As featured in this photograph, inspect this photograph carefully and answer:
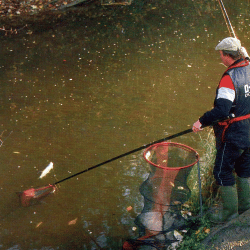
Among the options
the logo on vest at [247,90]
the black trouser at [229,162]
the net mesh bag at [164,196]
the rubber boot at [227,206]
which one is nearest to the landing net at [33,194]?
the net mesh bag at [164,196]

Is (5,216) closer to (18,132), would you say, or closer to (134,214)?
(134,214)

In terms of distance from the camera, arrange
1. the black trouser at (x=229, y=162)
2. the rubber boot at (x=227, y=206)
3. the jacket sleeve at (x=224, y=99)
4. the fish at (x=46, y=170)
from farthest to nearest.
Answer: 1. the fish at (x=46, y=170)
2. the rubber boot at (x=227, y=206)
3. the black trouser at (x=229, y=162)
4. the jacket sleeve at (x=224, y=99)

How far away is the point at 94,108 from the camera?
269 inches

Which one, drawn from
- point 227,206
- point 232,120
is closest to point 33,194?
point 227,206

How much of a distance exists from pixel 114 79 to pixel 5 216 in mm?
4044

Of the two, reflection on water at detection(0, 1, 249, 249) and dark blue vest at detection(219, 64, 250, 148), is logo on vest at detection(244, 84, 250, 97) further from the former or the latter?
reflection on water at detection(0, 1, 249, 249)

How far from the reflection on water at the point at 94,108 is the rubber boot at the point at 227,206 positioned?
94cm

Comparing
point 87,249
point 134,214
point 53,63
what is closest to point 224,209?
point 134,214

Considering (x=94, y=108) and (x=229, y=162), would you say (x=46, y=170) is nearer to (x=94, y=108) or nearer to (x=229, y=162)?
(x=94, y=108)

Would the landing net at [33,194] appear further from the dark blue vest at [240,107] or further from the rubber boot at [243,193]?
the dark blue vest at [240,107]

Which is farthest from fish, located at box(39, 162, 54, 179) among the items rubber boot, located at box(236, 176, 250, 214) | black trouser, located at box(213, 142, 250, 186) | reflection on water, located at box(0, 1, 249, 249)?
rubber boot, located at box(236, 176, 250, 214)

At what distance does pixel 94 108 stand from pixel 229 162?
11.9 feet

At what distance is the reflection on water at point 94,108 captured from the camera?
178 inches

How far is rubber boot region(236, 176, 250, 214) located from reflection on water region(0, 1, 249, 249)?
3.87ft
